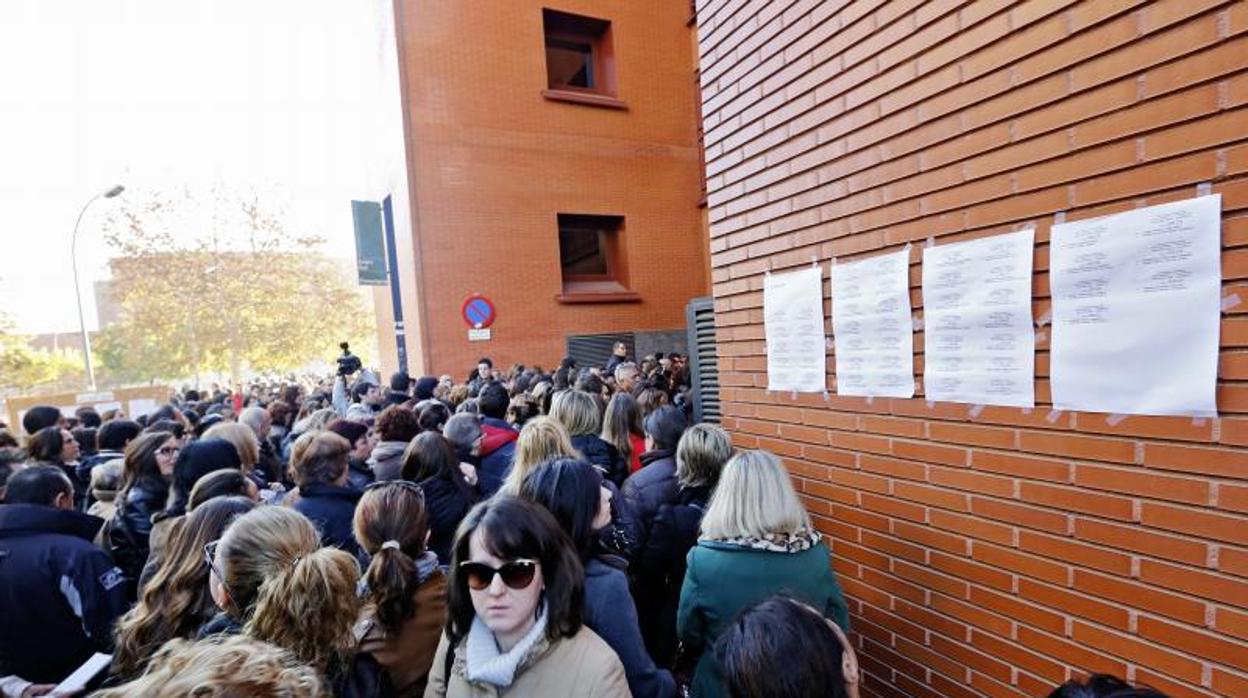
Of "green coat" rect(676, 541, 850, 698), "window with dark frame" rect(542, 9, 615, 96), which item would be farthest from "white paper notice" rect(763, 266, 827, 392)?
"window with dark frame" rect(542, 9, 615, 96)

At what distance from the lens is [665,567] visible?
314cm

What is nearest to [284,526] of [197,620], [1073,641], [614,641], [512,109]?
[197,620]

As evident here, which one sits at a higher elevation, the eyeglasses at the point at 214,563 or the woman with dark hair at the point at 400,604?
the eyeglasses at the point at 214,563

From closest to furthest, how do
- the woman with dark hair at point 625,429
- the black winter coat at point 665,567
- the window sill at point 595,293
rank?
the black winter coat at point 665,567 < the woman with dark hair at point 625,429 < the window sill at point 595,293

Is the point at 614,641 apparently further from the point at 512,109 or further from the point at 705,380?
the point at 512,109

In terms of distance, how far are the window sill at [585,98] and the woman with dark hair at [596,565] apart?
11856 mm

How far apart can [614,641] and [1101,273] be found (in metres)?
1.91

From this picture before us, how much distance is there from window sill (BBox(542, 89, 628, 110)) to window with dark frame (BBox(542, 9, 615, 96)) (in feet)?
1.50

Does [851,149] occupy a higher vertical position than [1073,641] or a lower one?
higher

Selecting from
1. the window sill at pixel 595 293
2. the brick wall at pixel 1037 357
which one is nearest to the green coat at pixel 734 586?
the brick wall at pixel 1037 357

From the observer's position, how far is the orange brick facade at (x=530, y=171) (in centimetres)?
1176

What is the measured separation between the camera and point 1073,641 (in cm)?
200

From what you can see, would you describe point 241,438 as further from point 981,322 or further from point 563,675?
point 981,322

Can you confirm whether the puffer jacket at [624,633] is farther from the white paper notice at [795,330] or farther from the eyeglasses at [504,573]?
the white paper notice at [795,330]
